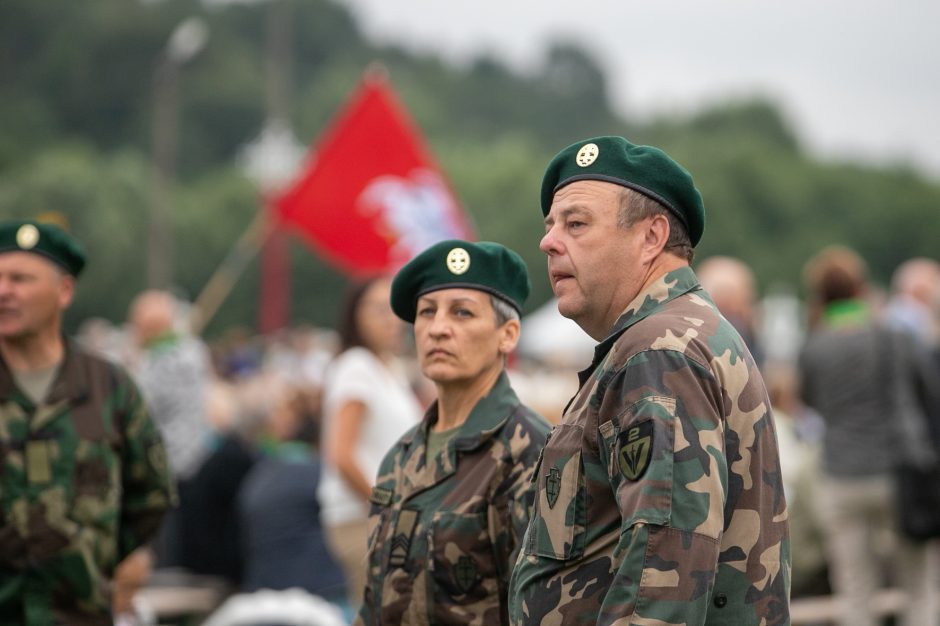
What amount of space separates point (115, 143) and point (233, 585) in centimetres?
8179

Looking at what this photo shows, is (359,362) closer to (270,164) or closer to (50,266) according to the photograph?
(50,266)

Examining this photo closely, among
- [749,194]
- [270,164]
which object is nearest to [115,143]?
[749,194]

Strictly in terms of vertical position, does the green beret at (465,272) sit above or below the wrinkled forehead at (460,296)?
above

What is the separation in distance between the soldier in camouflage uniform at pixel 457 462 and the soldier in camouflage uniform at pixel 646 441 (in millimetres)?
784

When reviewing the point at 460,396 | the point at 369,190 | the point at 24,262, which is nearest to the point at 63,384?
Answer: the point at 24,262

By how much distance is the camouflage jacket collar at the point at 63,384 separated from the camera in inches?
207

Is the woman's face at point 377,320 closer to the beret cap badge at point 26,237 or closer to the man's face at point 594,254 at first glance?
the beret cap badge at point 26,237

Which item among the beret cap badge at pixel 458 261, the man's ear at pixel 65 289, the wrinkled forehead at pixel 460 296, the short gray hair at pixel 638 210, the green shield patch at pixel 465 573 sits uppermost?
the beret cap badge at pixel 458 261

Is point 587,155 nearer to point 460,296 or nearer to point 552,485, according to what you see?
point 552,485

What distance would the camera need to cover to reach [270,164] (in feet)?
87.0

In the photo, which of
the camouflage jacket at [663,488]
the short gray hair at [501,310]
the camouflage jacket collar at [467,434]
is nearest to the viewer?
the camouflage jacket at [663,488]

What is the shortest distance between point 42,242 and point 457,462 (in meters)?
1.91

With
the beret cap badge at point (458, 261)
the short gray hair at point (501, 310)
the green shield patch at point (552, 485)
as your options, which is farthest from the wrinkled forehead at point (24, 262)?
the green shield patch at point (552, 485)

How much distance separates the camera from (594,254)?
341 cm
